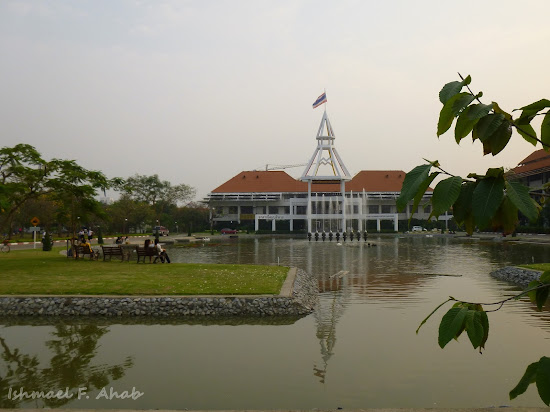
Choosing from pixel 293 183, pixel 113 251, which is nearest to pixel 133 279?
pixel 113 251

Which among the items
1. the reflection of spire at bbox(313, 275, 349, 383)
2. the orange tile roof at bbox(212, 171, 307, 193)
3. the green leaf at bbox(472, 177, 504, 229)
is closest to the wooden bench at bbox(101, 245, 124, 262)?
the reflection of spire at bbox(313, 275, 349, 383)

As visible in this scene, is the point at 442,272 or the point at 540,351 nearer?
the point at 540,351

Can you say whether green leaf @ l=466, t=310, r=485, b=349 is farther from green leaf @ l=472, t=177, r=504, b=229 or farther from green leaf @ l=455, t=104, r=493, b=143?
green leaf @ l=455, t=104, r=493, b=143

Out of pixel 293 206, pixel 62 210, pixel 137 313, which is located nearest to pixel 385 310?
pixel 137 313

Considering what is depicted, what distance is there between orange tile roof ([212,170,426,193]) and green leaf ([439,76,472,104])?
302 ft

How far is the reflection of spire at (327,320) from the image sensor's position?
9.68 metres

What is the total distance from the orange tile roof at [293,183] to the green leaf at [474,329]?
92.0 m

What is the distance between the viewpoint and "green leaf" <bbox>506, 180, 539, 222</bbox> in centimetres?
168

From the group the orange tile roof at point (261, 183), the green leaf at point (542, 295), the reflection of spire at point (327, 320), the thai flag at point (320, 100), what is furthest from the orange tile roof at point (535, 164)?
the green leaf at point (542, 295)

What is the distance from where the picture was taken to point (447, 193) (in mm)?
1776

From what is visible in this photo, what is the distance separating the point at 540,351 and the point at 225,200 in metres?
86.5

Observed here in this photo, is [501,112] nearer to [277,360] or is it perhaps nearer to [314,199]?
[277,360]

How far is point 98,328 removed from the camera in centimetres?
1251

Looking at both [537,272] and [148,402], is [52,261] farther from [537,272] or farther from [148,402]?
[537,272]
